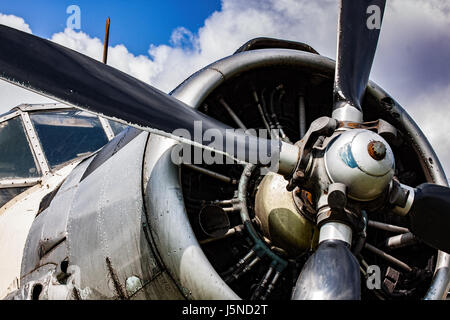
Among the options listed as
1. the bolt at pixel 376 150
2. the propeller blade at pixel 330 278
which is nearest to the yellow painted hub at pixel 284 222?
the propeller blade at pixel 330 278

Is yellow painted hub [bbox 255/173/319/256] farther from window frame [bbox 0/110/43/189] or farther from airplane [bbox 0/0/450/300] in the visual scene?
window frame [bbox 0/110/43/189]

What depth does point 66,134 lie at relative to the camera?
564cm

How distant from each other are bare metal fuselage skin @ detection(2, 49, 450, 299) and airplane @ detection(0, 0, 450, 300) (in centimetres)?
1

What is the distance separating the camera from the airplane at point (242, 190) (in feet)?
8.89

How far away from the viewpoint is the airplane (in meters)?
2.71

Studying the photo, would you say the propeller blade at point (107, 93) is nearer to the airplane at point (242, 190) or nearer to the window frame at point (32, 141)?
the airplane at point (242, 190)

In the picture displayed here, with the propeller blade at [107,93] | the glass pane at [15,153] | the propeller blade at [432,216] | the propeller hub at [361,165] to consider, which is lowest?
the propeller blade at [432,216]

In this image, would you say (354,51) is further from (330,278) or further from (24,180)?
(24,180)

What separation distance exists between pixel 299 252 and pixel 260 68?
1.52 metres

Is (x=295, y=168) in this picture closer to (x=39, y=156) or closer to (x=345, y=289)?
(x=345, y=289)

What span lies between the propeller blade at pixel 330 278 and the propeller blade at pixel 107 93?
28.0 inches

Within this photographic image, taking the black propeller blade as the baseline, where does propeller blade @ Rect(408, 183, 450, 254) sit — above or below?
below

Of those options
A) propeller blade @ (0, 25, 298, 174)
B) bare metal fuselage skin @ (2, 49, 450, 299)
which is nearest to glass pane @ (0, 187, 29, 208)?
bare metal fuselage skin @ (2, 49, 450, 299)

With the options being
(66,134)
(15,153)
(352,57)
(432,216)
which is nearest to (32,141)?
(15,153)
